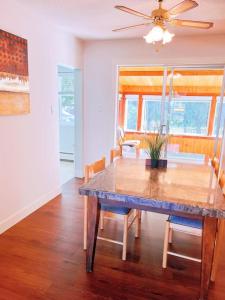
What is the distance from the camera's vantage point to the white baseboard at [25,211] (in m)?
2.65

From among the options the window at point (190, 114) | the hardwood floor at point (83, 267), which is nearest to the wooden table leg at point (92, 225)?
the hardwood floor at point (83, 267)

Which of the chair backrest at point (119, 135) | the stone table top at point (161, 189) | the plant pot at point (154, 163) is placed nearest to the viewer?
the stone table top at point (161, 189)

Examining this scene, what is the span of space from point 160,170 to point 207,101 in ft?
7.28

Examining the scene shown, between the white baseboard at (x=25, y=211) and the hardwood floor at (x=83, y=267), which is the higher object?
the white baseboard at (x=25, y=211)

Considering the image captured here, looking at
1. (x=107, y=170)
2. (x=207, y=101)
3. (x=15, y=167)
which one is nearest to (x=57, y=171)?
(x=15, y=167)

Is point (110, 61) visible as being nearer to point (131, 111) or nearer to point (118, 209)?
point (131, 111)

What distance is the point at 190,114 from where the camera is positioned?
4137mm

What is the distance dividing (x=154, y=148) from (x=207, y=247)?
→ 1.11 metres

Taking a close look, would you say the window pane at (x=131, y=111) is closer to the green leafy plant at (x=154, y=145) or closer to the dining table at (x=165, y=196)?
the green leafy plant at (x=154, y=145)

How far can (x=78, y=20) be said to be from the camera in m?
3.01

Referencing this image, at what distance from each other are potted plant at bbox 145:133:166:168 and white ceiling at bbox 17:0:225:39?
1.41m

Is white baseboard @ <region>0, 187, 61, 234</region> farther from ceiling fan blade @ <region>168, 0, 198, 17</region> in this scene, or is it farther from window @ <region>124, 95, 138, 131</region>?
ceiling fan blade @ <region>168, 0, 198, 17</region>

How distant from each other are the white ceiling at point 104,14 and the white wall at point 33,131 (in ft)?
0.70

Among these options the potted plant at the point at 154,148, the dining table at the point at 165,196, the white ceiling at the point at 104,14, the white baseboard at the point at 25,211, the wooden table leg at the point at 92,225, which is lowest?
the white baseboard at the point at 25,211
